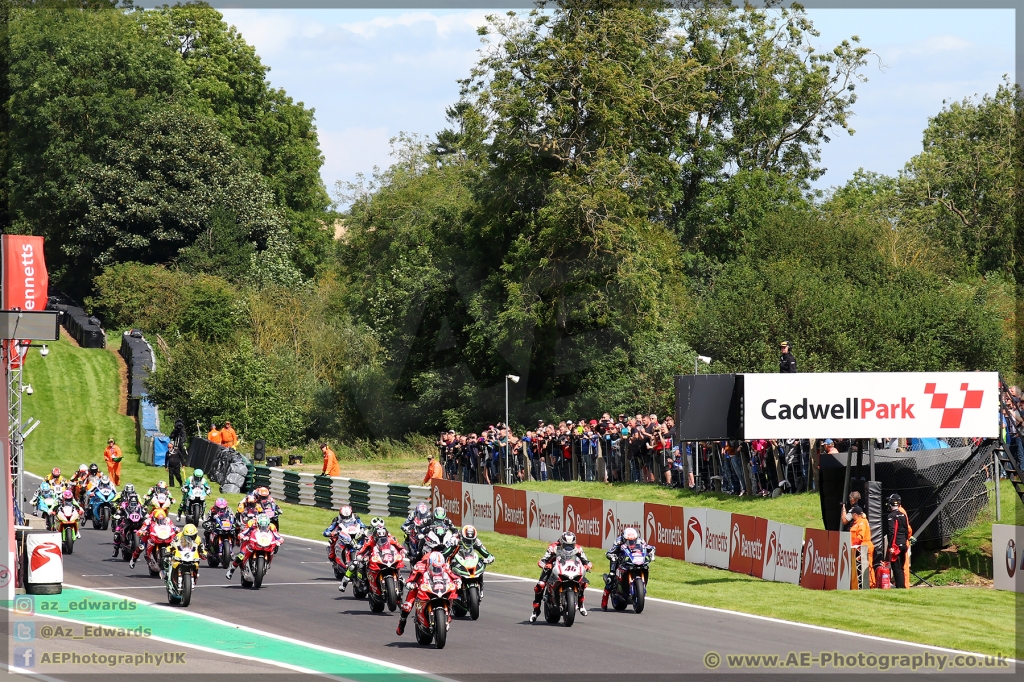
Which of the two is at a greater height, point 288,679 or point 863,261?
point 863,261

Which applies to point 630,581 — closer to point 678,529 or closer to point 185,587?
point 185,587

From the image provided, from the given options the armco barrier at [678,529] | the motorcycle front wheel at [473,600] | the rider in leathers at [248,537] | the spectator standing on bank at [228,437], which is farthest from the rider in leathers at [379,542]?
the spectator standing on bank at [228,437]

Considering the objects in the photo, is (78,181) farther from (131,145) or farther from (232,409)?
(232,409)

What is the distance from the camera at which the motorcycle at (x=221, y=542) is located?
24625mm

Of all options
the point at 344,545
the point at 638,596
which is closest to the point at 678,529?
the point at 638,596

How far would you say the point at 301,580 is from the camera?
2419cm

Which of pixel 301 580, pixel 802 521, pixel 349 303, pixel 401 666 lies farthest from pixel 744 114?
pixel 401 666

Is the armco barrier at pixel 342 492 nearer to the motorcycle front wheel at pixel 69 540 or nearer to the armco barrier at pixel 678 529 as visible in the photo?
the armco barrier at pixel 678 529

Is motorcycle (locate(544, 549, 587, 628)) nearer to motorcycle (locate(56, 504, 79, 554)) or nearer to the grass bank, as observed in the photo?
the grass bank

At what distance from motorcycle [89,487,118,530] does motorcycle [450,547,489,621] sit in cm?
1604

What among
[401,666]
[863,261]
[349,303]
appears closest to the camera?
[401,666]

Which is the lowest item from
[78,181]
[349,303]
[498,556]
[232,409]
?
[498,556]

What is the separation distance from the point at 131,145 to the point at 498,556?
166ft

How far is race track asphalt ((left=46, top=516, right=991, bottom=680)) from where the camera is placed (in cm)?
1555
